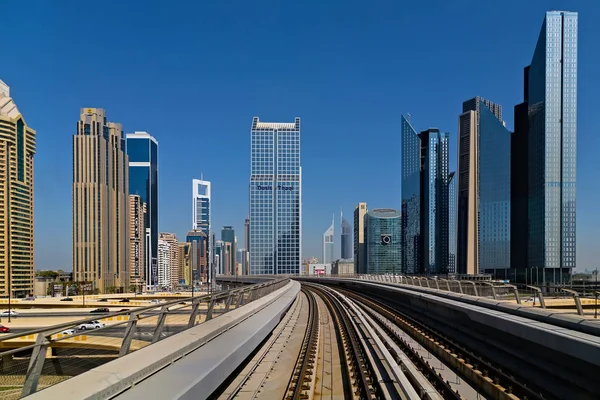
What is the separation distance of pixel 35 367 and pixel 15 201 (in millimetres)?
106872

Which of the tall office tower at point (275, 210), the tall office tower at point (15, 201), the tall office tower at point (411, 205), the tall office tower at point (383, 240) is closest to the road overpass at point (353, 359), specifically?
the tall office tower at point (15, 201)

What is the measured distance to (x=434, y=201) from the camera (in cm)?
16462

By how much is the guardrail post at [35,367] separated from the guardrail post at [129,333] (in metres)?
1.64

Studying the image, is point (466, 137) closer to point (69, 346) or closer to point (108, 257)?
point (108, 257)

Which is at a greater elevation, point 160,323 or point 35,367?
point 35,367

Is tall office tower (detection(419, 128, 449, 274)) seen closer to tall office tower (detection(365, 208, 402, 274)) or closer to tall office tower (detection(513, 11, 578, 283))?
tall office tower (detection(365, 208, 402, 274))

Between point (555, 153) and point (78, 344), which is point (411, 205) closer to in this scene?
point (555, 153)

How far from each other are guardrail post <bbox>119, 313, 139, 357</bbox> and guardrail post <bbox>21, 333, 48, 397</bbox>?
1.64 m

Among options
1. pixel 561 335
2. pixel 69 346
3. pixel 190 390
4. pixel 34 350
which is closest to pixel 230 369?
pixel 190 390

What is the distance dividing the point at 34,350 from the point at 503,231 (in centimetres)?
13319

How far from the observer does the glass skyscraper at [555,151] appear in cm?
8888

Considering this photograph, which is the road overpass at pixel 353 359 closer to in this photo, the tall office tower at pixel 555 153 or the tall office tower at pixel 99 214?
the tall office tower at pixel 555 153

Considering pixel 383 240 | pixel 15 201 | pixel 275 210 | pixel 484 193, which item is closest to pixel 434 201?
pixel 383 240

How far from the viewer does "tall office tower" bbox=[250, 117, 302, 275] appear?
146375mm
